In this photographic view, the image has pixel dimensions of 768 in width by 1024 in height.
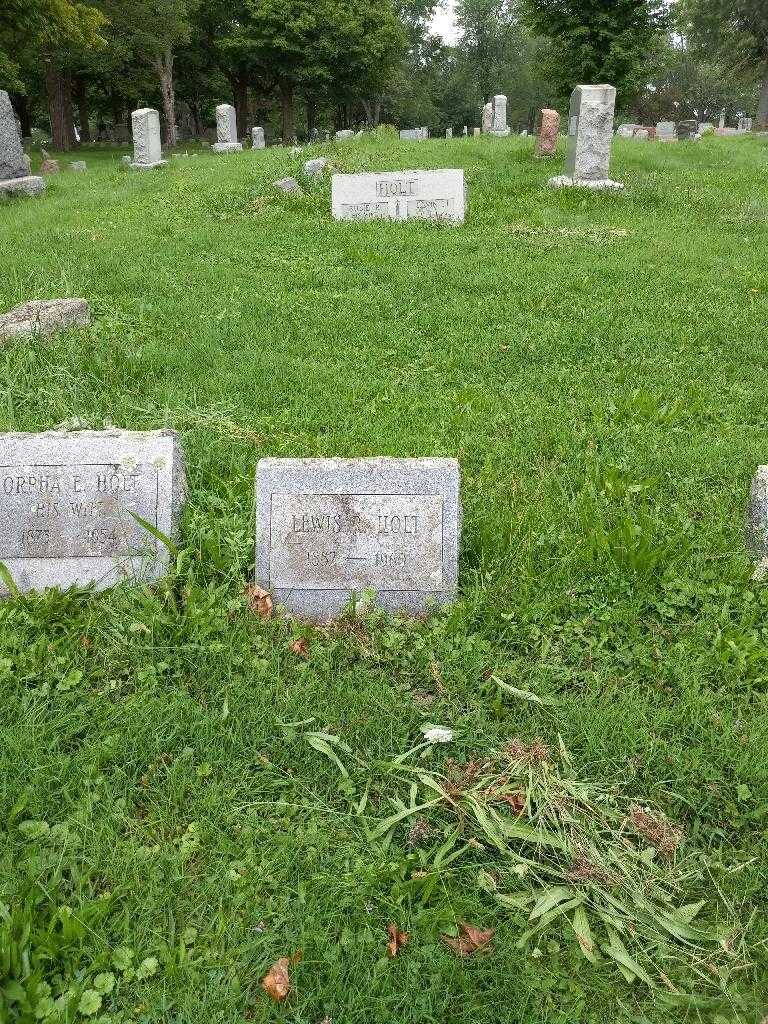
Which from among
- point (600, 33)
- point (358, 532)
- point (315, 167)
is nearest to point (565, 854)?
point (358, 532)

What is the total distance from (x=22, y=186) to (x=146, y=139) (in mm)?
5929

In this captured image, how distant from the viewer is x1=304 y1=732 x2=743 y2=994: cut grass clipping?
208 cm

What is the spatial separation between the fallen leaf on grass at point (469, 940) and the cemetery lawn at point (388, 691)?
21 millimetres

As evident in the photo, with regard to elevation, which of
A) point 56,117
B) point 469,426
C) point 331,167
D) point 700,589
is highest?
point 56,117

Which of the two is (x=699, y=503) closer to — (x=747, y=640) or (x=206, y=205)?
(x=747, y=640)

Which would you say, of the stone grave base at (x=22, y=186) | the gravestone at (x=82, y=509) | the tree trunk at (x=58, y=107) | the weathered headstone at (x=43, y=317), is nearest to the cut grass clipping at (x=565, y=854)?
the gravestone at (x=82, y=509)

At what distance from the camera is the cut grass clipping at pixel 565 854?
6.82 ft

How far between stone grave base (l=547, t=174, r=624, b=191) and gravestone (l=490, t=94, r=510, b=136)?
1286 cm

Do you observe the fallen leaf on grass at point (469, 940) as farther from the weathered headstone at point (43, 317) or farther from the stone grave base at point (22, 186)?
the stone grave base at point (22, 186)

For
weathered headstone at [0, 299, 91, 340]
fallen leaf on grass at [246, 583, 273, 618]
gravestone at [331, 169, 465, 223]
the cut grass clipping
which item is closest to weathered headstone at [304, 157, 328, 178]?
gravestone at [331, 169, 465, 223]

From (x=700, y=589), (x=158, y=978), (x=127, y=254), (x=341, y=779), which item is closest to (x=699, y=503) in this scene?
(x=700, y=589)

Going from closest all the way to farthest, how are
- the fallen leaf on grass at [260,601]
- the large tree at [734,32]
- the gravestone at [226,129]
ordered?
the fallen leaf on grass at [260,601] < the gravestone at [226,129] < the large tree at [734,32]

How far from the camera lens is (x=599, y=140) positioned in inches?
493

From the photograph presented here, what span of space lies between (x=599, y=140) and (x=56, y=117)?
81.6ft
